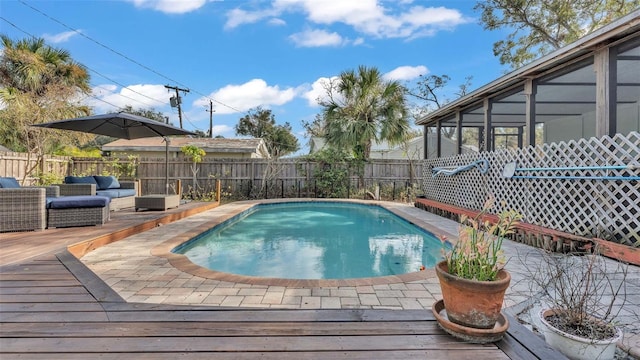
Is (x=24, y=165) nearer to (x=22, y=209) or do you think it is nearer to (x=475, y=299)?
(x=22, y=209)

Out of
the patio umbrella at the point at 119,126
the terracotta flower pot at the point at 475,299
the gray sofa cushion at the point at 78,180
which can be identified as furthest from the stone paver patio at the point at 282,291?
the gray sofa cushion at the point at 78,180

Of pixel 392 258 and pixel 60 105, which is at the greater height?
pixel 60 105

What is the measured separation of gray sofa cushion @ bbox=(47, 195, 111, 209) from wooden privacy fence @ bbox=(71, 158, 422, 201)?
7102 mm

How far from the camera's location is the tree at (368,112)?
460 inches

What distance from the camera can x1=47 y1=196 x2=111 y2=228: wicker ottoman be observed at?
489 cm

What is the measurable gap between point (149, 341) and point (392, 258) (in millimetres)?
3816

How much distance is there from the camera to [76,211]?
504 cm

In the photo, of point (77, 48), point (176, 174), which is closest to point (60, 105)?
point (77, 48)

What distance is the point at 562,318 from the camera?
1912mm

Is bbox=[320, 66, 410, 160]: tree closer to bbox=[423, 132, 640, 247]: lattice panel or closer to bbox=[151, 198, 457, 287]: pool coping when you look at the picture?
bbox=[423, 132, 640, 247]: lattice panel

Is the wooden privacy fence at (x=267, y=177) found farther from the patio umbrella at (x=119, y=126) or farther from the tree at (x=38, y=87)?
the patio umbrella at (x=119, y=126)

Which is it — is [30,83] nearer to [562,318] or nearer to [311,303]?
[311,303]

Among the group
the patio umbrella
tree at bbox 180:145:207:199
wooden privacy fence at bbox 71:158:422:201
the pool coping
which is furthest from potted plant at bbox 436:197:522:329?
tree at bbox 180:145:207:199

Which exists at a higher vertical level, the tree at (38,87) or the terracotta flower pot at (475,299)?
the tree at (38,87)
